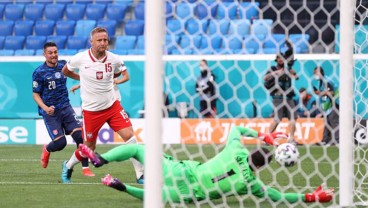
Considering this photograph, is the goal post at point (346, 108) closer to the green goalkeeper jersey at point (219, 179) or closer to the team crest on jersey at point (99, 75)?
the green goalkeeper jersey at point (219, 179)

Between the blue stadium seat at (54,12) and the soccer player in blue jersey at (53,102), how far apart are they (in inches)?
467

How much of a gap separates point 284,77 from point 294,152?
25.8 feet

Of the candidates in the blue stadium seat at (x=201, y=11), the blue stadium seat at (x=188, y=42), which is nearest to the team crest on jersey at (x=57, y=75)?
the blue stadium seat at (x=201, y=11)

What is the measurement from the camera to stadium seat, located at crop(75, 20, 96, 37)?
22719 mm

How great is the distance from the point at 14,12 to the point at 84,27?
200 centimetres

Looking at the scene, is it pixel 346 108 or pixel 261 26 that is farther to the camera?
pixel 261 26

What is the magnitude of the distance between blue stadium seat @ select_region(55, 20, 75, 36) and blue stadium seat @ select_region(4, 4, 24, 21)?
3.82 feet

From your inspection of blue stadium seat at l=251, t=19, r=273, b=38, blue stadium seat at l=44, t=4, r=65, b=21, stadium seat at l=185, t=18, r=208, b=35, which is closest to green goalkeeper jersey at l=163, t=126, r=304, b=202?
blue stadium seat at l=251, t=19, r=273, b=38

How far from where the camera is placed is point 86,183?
405 inches

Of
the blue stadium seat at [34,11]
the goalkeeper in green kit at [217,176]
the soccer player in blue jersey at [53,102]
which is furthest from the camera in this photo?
the blue stadium seat at [34,11]

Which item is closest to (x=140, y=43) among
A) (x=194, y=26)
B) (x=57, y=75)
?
(x=194, y=26)

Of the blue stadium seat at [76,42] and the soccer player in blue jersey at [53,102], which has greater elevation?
the blue stadium seat at [76,42]

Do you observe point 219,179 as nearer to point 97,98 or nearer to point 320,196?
point 320,196

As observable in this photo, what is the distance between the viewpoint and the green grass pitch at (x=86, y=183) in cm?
832
